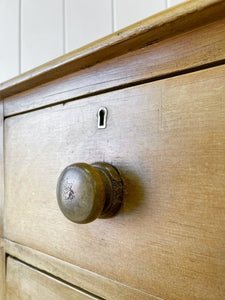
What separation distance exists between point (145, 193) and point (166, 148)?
0.05 metres

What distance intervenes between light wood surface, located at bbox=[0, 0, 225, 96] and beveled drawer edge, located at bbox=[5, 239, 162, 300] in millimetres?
220

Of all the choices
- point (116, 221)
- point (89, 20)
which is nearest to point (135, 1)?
point (89, 20)

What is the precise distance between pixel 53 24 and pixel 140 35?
626 mm

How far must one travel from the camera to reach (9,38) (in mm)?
938

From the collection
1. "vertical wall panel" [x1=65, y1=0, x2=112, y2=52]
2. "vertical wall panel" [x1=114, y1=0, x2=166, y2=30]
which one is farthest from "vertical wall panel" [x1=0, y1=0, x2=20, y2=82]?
"vertical wall panel" [x1=114, y1=0, x2=166, y2=30]

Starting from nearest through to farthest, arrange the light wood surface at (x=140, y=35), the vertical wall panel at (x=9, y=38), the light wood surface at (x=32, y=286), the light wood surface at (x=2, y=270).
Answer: the light wood surface at (x=140, y=35) → the light wood surface at (x=32, y=286) → the light wood surface at (x=2, y=270) → the vertical wall panel at (x=9, y=38)

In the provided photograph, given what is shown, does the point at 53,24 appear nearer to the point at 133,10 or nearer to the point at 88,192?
the point at 133,10

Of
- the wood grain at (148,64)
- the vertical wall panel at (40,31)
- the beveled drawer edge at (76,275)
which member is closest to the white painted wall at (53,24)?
the vertical wall panel at (40,31)

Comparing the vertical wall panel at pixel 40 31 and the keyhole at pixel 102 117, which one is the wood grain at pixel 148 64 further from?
the vertical wall panel at pixel 40 31

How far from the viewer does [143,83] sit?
0.88ft

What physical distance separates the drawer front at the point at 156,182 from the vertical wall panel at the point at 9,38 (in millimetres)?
651

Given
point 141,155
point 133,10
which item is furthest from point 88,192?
point 133,10

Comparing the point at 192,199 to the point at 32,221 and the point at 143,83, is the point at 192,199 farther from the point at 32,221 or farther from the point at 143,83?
the point at 32,221

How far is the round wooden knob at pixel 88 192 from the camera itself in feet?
0.81
